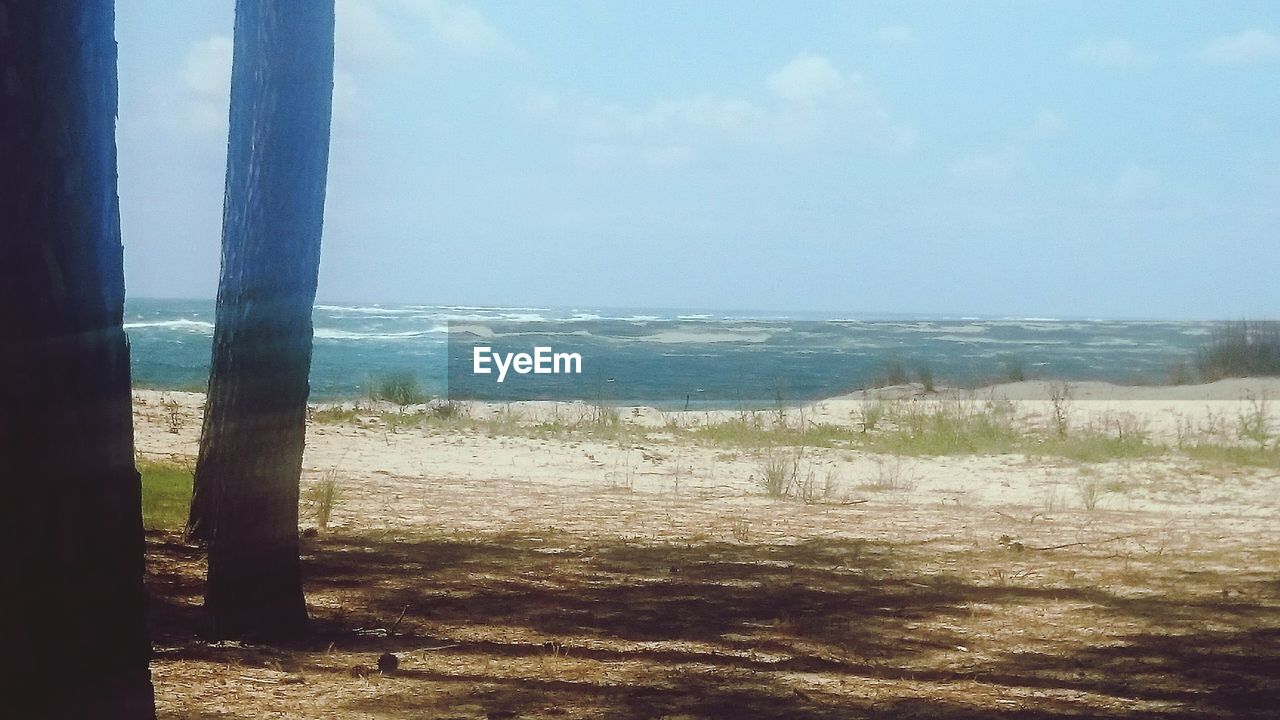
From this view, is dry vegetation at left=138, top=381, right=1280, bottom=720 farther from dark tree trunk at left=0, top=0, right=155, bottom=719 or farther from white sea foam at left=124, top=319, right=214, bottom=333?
white sea foam at left=124, top=319, right=214, bottom=333

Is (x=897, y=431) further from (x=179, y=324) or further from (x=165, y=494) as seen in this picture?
(x=179, y=324)

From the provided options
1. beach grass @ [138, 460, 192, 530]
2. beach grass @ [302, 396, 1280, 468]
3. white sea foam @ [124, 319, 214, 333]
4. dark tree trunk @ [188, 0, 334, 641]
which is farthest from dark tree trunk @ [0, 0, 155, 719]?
white sea foam @ [124, 319, 214, 333]

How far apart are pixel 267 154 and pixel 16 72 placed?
1.86 meters

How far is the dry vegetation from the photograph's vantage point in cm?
322

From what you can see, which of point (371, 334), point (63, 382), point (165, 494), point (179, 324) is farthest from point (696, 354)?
point (63, 382)

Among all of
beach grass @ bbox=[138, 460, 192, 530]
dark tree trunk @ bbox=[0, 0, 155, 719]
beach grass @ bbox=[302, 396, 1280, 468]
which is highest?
dark tree trunk @ bbox=[0, 0, 155, 719]

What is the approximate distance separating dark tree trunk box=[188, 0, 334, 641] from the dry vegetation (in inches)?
8.8

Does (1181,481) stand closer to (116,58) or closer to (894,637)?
(894,637)

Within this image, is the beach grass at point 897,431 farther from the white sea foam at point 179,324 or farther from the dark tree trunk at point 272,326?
the white sea foam at point 179,324

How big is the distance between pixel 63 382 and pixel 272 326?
5.50 feet

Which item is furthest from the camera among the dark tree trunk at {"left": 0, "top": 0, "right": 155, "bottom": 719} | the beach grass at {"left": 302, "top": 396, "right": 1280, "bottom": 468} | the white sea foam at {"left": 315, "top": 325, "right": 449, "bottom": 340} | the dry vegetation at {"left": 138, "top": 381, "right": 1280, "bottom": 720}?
the white sea foam at {"left": 315, "top": 325, "right": 449, "bottom": 340}

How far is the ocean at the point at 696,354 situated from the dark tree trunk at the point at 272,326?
46.7ft

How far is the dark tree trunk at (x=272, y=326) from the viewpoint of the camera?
3844 millimetres

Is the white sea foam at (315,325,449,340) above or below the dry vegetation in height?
above
